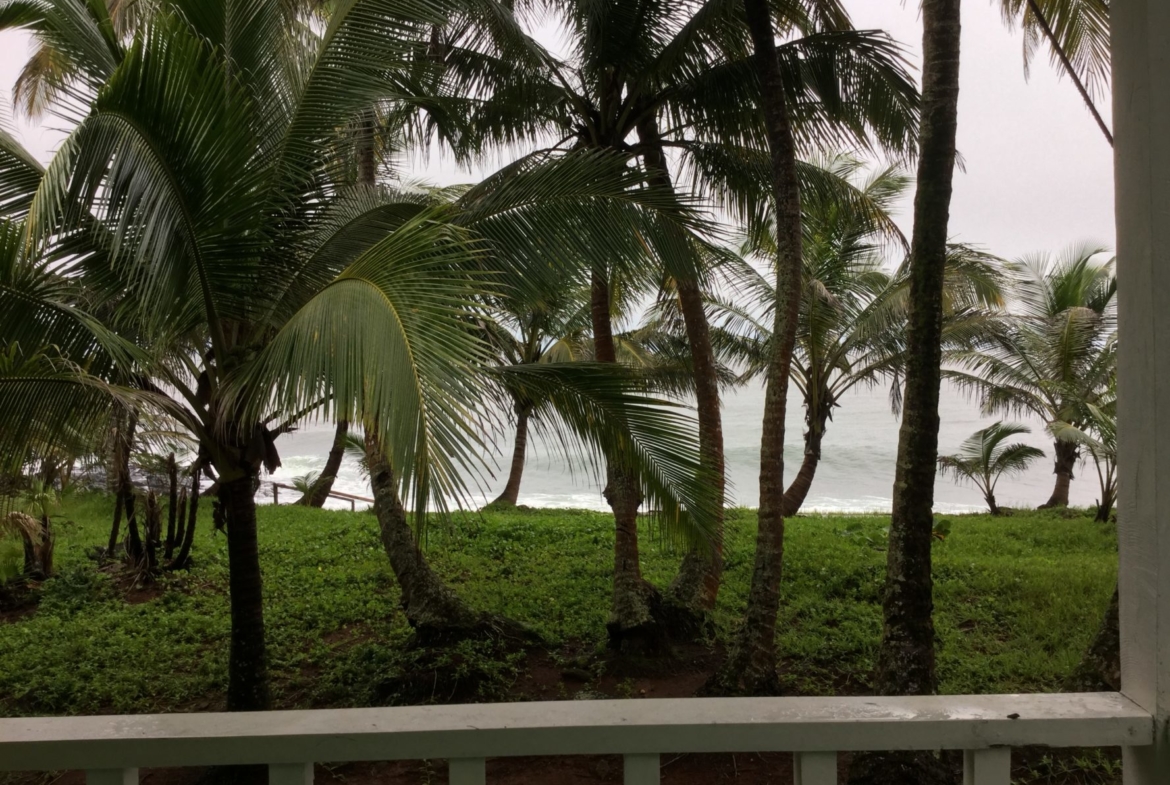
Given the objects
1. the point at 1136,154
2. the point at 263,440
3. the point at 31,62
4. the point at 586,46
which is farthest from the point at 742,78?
the point at 31,62

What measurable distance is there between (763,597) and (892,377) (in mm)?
9159

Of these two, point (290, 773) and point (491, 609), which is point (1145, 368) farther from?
point (491, 609)

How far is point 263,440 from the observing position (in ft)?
14.6

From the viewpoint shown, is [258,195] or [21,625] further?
[21,625]

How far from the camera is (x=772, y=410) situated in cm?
485

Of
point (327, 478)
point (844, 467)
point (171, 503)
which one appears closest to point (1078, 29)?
point (171, 503)

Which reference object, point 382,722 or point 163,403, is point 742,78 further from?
point 382,722

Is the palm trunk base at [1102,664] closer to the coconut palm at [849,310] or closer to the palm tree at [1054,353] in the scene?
the coconut palm at [849,310]

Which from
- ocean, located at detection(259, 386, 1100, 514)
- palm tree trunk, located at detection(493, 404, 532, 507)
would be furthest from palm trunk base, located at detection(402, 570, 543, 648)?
ocean, located at detection(259, 386, 1100, 514)

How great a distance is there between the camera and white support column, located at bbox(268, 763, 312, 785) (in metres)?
1.12

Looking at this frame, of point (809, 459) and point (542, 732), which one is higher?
point (809, 459)

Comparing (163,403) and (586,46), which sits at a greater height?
(586,46)

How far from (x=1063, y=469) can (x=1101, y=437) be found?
489 cm

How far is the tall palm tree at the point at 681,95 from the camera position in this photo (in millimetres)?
5859
